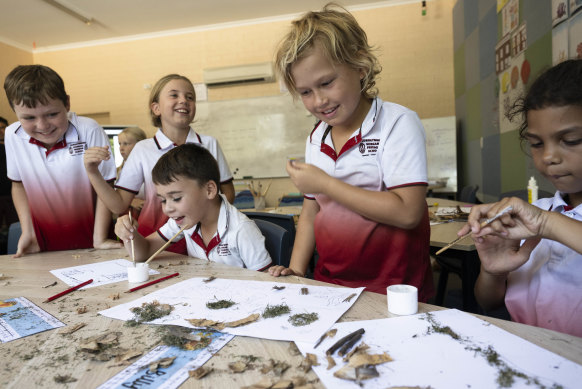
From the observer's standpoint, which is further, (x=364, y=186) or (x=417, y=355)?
(x=364, y=186)

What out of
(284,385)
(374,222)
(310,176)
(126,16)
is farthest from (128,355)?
(126,16)

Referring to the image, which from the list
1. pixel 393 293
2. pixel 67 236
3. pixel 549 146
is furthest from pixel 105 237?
pixel 549 146

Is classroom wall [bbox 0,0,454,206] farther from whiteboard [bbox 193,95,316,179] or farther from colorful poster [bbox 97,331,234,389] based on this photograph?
colorful poster [bbox 97,331,234,389]

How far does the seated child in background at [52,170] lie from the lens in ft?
5.42

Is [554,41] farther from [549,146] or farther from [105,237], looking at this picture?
[105,237]

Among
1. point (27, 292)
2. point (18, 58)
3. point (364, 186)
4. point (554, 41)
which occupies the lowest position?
point (27, 292)

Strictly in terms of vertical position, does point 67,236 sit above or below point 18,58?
below

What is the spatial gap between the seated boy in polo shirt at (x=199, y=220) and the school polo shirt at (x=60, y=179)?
492 mm

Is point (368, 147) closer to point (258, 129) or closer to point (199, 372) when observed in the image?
point (199, 372)

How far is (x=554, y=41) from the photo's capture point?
2.34 metres

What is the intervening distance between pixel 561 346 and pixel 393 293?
29cm

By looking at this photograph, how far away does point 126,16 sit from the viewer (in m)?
5.43

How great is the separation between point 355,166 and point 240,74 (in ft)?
16.4

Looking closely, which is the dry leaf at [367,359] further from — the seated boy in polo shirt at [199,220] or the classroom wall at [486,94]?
the classroom wall at [486,94]
